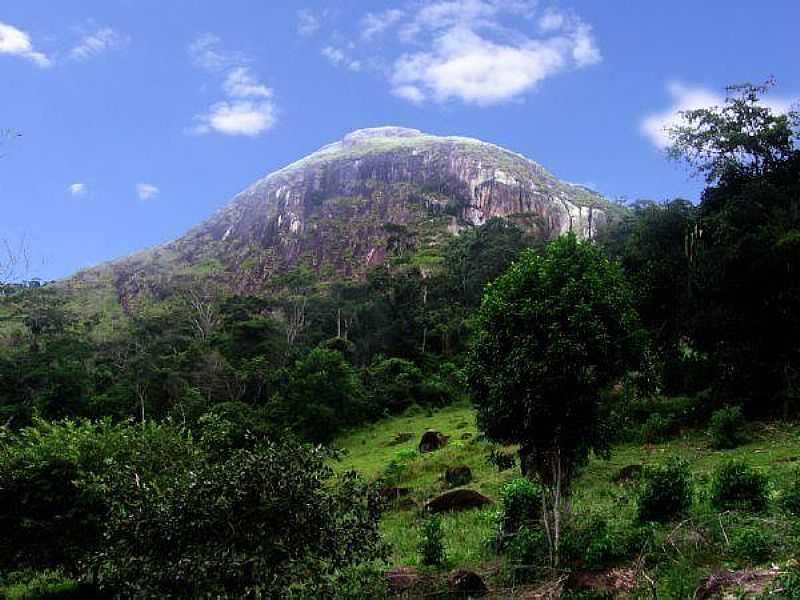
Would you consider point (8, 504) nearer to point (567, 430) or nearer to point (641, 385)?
point (567, 430)

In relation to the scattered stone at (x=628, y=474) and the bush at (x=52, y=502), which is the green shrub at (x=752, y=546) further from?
the bush at (x=52, y=502)

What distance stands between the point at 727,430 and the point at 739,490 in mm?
9658

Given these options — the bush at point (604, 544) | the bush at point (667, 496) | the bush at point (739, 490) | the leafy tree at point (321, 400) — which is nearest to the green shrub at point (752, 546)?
the bush at point (604, 544)

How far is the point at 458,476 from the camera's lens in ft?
85.0

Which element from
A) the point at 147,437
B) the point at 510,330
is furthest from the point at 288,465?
the point at 147,437

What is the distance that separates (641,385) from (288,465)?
31.4 feet

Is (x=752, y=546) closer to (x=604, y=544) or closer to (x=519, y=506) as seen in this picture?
(x=604, y=544)

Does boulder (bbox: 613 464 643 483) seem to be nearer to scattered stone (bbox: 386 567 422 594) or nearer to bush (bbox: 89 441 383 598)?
scattered stone (bbox: 386 567 422 594)

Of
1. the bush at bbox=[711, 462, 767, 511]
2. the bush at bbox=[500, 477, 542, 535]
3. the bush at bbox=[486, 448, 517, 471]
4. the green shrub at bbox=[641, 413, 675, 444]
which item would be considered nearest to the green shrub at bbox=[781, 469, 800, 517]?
the bush at bbox=[711, 462, 767, 511]

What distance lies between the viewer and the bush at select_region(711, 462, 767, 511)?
1358cm

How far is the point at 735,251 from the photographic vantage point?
26062 mm

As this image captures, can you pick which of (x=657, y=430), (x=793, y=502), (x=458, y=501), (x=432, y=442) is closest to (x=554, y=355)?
(x=793, y=502)

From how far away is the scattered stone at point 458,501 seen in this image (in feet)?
70.0

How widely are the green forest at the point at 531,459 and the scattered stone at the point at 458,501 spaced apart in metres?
0.07
